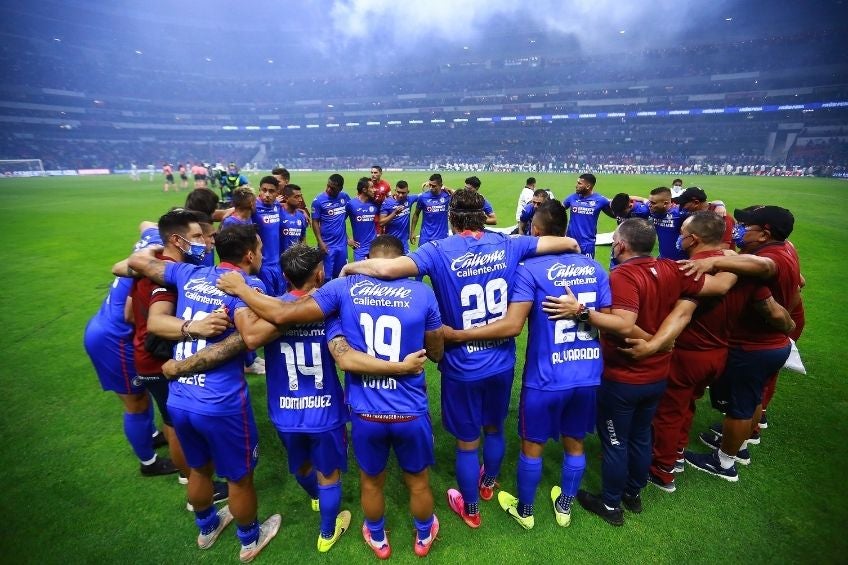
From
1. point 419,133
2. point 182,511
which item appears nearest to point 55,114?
point 419,133

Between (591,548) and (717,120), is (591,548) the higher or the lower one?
the lower one

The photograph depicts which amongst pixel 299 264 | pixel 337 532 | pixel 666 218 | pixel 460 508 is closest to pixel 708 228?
pixel 460 508

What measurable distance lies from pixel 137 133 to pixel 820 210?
9026cm

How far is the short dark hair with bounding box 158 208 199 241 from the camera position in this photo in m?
3.43

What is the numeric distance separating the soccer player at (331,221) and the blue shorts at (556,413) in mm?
6042

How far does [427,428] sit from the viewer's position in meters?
2.91

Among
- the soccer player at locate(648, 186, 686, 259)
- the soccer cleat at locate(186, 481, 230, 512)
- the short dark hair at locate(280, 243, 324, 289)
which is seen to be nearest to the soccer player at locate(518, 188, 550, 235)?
the soccer player at locate(648, 186, 686, 259)

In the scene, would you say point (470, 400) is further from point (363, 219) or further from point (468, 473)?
point (363, 219)

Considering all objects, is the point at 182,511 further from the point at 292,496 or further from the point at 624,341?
the point at 624,341

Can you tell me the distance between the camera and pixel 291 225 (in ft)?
25.6

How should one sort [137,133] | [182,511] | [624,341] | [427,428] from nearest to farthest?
[427,428] → [624,341] → [182,511] → [137,133]

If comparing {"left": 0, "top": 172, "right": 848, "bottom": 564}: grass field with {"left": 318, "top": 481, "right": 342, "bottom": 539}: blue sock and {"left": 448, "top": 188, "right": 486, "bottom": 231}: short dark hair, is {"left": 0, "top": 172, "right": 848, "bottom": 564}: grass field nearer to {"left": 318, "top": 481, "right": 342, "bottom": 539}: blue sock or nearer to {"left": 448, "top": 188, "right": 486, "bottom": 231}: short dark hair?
{"left": 318, "top": 481, "right": 342, "bottom": 539}: blue sock

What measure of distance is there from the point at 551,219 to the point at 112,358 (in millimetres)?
4401

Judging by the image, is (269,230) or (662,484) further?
(269,230)
